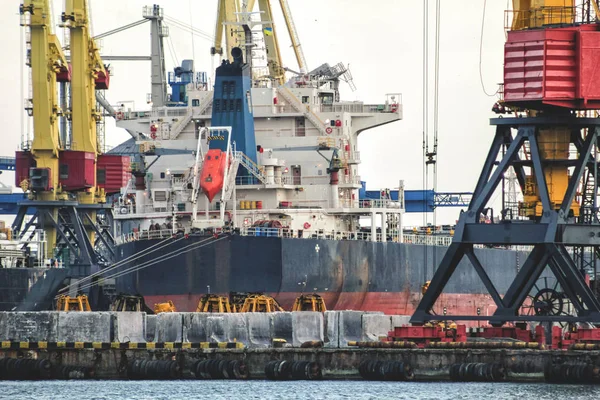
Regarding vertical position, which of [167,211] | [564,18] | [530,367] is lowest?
[530,367]

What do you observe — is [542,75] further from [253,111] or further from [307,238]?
[253,111]

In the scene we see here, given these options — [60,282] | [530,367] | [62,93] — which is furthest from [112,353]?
[62,93]

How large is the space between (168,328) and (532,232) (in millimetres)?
11818

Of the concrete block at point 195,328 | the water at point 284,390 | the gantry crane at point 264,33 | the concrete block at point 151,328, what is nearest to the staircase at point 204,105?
the gantry crane at point 264,33

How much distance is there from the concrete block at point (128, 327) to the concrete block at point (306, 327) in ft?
15.7

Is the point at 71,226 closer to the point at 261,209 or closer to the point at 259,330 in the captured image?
the point at 261,209

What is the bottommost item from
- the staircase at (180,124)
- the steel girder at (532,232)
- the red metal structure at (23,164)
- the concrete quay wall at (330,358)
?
the concrete quay wall at (330,358)

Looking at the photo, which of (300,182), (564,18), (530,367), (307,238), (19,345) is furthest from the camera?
(300,182)

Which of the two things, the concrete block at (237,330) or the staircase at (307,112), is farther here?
the staircase at (307,112)

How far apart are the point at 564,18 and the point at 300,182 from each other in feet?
77.4

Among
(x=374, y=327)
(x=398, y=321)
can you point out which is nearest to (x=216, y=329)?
(x=374, y=327)

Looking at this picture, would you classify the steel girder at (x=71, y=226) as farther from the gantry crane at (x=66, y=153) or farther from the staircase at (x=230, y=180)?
the staircase at (x=230, y=180)

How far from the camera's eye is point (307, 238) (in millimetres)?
75938

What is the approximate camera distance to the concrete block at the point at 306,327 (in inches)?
2355
